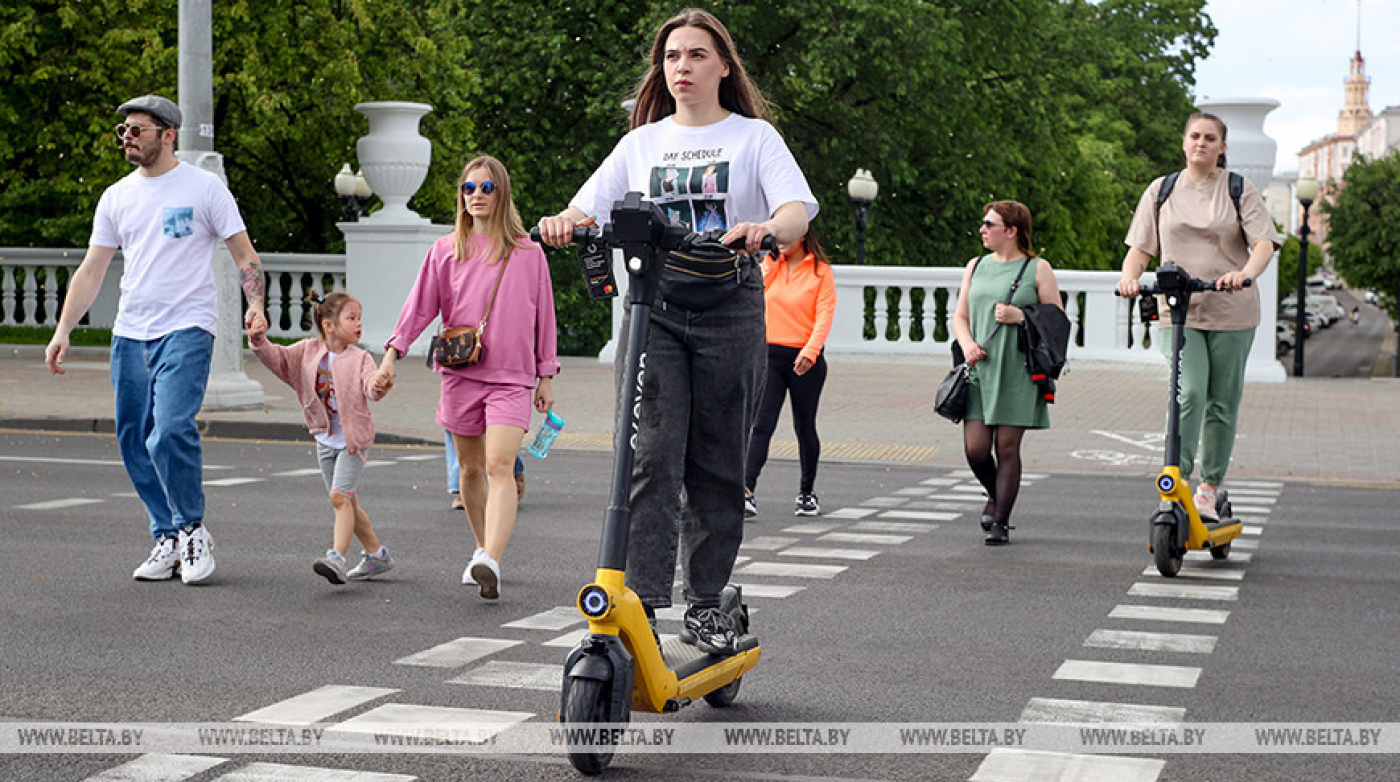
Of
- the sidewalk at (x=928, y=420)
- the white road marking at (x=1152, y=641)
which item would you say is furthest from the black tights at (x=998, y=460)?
the sidewalk at (x=928, y=420)

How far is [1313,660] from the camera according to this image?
6.45 m

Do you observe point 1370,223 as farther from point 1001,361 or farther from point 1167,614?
point 1167,614

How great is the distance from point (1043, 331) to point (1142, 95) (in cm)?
5129

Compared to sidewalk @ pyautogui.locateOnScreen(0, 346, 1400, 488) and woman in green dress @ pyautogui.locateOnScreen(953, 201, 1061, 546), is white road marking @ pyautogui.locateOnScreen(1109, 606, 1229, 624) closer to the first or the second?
woman in green dress @ pyautogui.locateOnScreen(953, 201, 1061, 546)

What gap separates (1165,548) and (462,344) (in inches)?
124

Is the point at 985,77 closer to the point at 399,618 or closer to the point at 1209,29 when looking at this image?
the point at 1209,29

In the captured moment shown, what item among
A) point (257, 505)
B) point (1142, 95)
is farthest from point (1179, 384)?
point (1142, 95)

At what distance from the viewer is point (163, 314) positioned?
7.78 meters

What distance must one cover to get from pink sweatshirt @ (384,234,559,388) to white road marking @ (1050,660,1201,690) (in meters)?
2.60

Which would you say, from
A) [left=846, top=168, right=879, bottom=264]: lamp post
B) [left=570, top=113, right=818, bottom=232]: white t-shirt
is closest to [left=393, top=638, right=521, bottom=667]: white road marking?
[left=570, top=113, right=818, bottom=232]: white t-shirt

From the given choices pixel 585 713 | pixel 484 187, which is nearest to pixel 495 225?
pixel 484 187

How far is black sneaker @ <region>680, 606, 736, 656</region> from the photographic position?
16.9 feet

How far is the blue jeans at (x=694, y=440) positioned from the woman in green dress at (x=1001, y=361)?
14.5 feet

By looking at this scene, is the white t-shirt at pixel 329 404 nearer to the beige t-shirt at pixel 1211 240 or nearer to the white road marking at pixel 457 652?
the white road marking at pixel 457 652
